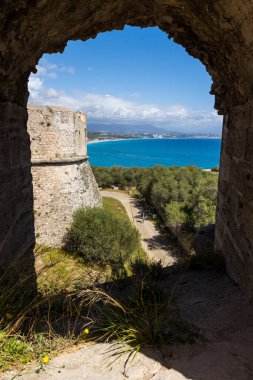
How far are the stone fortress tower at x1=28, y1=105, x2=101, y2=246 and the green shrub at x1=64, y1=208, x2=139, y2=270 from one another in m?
0.89

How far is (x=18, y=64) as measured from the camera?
298 cm

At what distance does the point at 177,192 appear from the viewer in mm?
24359

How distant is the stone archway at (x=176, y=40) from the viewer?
2.63 meters

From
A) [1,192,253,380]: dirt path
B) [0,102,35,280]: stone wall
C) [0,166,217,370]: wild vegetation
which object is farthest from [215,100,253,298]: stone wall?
[0,102,35,280]: stone wall

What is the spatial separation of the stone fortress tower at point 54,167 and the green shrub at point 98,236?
891 millimetres

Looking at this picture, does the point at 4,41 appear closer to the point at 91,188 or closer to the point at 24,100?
the point at 24,100

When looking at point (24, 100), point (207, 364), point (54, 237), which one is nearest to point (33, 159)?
point (54, 237)

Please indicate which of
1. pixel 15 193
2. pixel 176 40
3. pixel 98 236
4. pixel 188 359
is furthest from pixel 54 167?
pixel 188 359

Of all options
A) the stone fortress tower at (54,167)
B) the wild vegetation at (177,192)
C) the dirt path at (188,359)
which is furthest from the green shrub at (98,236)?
the dirt path at (188,359)

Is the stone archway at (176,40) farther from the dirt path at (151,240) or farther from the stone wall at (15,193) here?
the dirt path at (151,240)

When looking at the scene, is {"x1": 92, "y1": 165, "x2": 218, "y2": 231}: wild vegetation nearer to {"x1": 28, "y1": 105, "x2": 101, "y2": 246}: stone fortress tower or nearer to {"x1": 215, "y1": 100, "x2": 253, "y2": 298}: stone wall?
{"x1": 28, "y1": 105, "x2": 101, "y2": 246}: stone fortress tower

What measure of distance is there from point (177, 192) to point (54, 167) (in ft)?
41.5

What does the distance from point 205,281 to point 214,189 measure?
1824cm

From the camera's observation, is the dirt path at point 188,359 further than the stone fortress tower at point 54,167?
No
